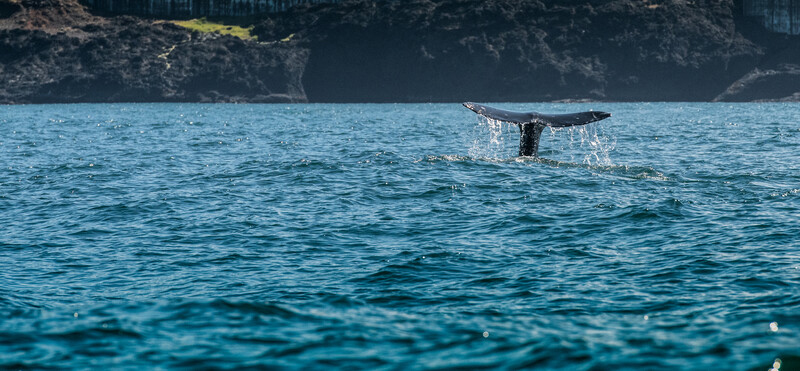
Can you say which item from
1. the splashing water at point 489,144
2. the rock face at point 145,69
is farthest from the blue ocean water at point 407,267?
the rock face at point 145,69

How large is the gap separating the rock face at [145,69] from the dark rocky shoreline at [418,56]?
9.8 inches

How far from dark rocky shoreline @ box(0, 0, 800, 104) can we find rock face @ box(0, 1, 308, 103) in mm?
248

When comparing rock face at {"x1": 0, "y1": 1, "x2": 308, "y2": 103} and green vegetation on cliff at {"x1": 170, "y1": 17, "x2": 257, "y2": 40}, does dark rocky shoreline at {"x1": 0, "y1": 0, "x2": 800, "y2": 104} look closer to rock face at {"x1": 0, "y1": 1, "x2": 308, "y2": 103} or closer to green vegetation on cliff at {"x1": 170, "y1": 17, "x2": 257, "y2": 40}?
rock face at {"x1": 0, "y1": 1, "x2": 308, "y2": 103}

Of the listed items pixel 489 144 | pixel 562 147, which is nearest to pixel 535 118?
pixel 562 147

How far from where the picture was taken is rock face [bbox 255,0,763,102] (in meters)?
151

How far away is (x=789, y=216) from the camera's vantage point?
1872 centimetres

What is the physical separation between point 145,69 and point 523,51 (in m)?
73.5

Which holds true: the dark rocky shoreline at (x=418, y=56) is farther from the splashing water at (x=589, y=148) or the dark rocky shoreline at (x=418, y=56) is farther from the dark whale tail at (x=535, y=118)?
the dark whale tail at (x=535, y=118)

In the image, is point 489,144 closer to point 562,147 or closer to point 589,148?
point 562,147

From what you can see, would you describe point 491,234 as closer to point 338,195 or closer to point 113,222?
point 338,195

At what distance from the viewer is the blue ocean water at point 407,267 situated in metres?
9.99

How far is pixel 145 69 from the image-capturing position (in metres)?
159

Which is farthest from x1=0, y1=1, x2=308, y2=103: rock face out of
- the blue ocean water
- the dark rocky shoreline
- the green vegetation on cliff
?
the blue ocean water

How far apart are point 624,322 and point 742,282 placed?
3.18m
